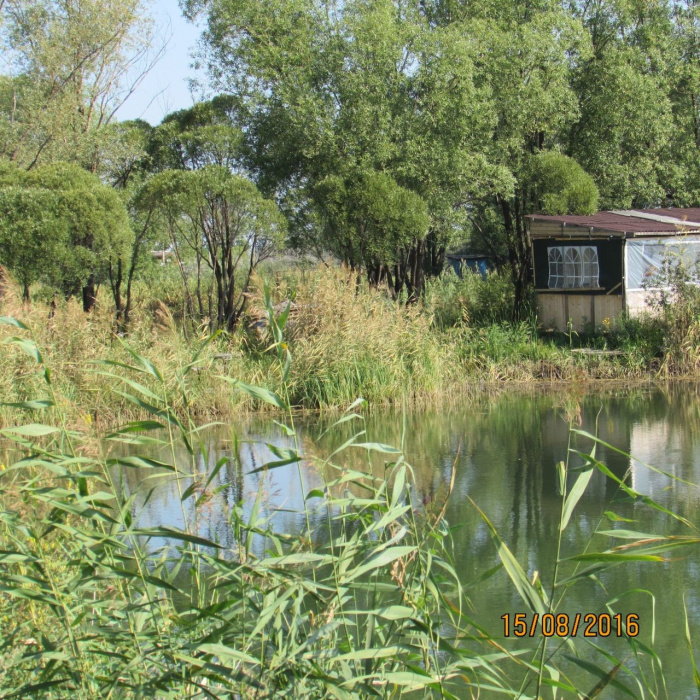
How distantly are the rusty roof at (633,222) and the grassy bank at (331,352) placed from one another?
1747 millimetres

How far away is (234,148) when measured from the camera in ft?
52.5

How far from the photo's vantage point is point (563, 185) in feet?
58.9

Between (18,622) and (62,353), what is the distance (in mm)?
7226

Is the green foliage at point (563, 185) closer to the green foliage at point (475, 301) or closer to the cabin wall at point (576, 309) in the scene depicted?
the green foliage at point (475, 301)

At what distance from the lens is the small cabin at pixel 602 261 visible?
14977mm

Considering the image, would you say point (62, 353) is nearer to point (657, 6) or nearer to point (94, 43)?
point (94, 43)

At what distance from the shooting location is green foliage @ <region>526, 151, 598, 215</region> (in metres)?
17.8

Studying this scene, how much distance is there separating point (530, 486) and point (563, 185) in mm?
11601

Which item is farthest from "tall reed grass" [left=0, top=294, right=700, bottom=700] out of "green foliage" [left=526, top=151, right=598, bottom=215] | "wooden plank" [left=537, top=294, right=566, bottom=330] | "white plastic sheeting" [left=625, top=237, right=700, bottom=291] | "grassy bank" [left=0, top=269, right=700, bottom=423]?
"green foliage" [left=526, top=151, right=598, bottom=215]

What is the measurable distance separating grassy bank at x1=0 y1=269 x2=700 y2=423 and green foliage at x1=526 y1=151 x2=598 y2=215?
3.48 meters

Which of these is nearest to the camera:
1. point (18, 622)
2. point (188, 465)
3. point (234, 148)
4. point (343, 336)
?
point (18, 622)

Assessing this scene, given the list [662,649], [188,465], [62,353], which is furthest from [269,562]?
[62,353]

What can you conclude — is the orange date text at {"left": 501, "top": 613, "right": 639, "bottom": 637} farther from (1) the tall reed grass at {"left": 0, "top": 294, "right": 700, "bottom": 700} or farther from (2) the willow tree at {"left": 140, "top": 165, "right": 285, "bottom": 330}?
(2) the willow tree at {"left": 140, "top": 165, "right": 285, "bottom": 330}

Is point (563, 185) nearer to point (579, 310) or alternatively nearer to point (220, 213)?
point (579, 310)
